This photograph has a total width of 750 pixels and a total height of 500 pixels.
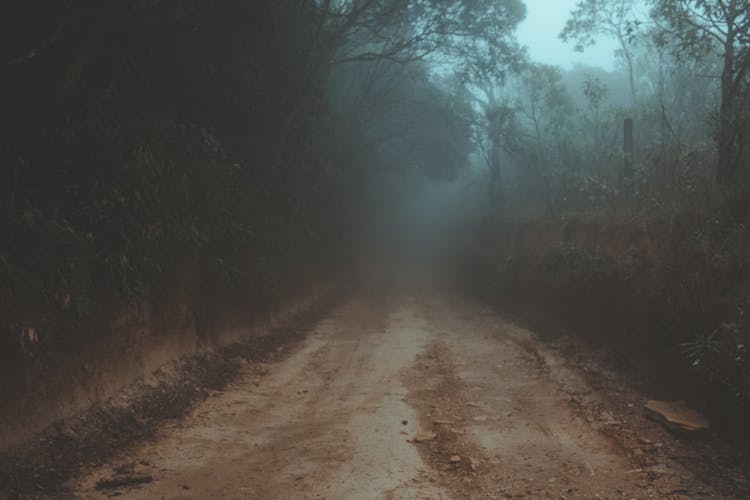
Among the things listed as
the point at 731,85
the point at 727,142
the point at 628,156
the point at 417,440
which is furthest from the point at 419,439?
the point at 628,156

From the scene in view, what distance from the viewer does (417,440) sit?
5.05 metres

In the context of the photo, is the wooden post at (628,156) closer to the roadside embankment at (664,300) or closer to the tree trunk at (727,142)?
the roadside embankment at (664,300)

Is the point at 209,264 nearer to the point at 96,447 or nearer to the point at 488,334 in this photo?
the point at 96,447

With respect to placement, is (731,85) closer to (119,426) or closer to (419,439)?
(419,439)

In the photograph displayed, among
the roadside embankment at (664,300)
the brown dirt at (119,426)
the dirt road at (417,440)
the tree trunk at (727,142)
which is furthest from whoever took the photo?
the tree trunk at (727,142)

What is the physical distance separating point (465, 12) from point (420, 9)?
133cm

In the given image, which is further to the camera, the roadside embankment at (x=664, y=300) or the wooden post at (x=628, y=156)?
the wooden post at (x=628, y=156)

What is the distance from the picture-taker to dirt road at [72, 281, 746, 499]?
4.16 meters

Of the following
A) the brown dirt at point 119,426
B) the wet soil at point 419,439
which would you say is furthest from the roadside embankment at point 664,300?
the brown dirt at point 119,426

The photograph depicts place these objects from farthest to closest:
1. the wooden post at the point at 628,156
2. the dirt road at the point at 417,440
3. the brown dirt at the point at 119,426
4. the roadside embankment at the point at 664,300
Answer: the wooden post at the point at 628,156
the roadside embankment at the point at 664,300
the dirt road at the point at 417,440
the brown dirt at the point at 119,426

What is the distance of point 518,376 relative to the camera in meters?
7.19

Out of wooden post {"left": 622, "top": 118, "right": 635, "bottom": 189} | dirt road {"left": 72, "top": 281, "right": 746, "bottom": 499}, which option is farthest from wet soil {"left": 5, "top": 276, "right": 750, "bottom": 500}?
wooden post {"left": 622, "top": 118, "right": 635, "bottom": 189}

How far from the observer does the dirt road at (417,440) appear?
416 centimetres

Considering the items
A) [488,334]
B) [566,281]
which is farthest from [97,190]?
[566,281]
